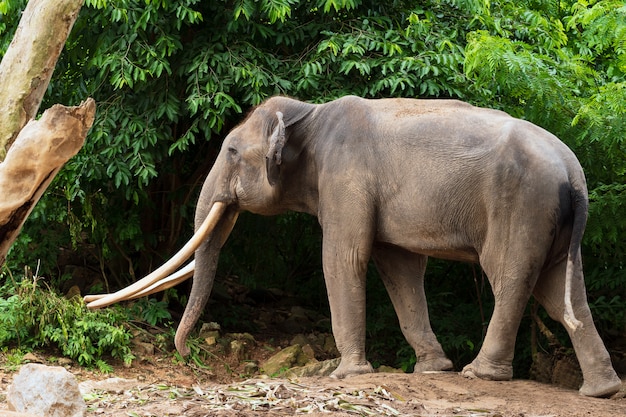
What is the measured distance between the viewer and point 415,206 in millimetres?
7738

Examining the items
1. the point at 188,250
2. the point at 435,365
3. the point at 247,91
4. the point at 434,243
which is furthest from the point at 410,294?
the point at 247,91

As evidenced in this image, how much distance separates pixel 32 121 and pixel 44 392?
4.62 ft

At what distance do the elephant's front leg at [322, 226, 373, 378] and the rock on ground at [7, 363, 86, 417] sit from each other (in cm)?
295

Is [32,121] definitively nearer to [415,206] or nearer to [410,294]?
[415,206]

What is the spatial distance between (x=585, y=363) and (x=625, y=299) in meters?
2.57

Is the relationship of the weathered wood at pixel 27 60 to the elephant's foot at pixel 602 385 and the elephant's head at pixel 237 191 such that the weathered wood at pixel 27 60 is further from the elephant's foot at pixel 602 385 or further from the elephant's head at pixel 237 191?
the elephant's foot at pixel 602 385

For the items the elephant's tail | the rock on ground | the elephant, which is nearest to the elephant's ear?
the elephant

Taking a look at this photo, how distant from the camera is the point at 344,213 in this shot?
7941mm

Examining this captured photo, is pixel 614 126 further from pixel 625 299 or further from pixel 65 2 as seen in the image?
pixel 65 2

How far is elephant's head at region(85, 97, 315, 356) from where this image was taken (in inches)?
332

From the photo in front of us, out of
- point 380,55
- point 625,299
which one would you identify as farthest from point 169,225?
point 625,299

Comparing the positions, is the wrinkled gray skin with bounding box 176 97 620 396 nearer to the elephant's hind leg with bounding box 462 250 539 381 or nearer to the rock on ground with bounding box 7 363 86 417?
the elephant's hind leg with bounding box 462 250 539 381

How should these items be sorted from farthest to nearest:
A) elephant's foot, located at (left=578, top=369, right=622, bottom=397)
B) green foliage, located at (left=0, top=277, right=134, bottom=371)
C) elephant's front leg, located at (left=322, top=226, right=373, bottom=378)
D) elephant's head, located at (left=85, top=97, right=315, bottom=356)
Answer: green foliage, located at (left=0, top=277, right=134, bottom=371), elephant's head, located at (left=85, top=97, right=315, bottom=356), elephant's front leg, located at (left=322, top=226, right=373, bottom=378), elephant's foot, located at (left=578, top=369, right=622, bottom=397)

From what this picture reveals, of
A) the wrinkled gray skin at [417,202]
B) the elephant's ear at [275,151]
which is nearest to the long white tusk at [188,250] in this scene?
the wrinkled gray skin at [417,202]
